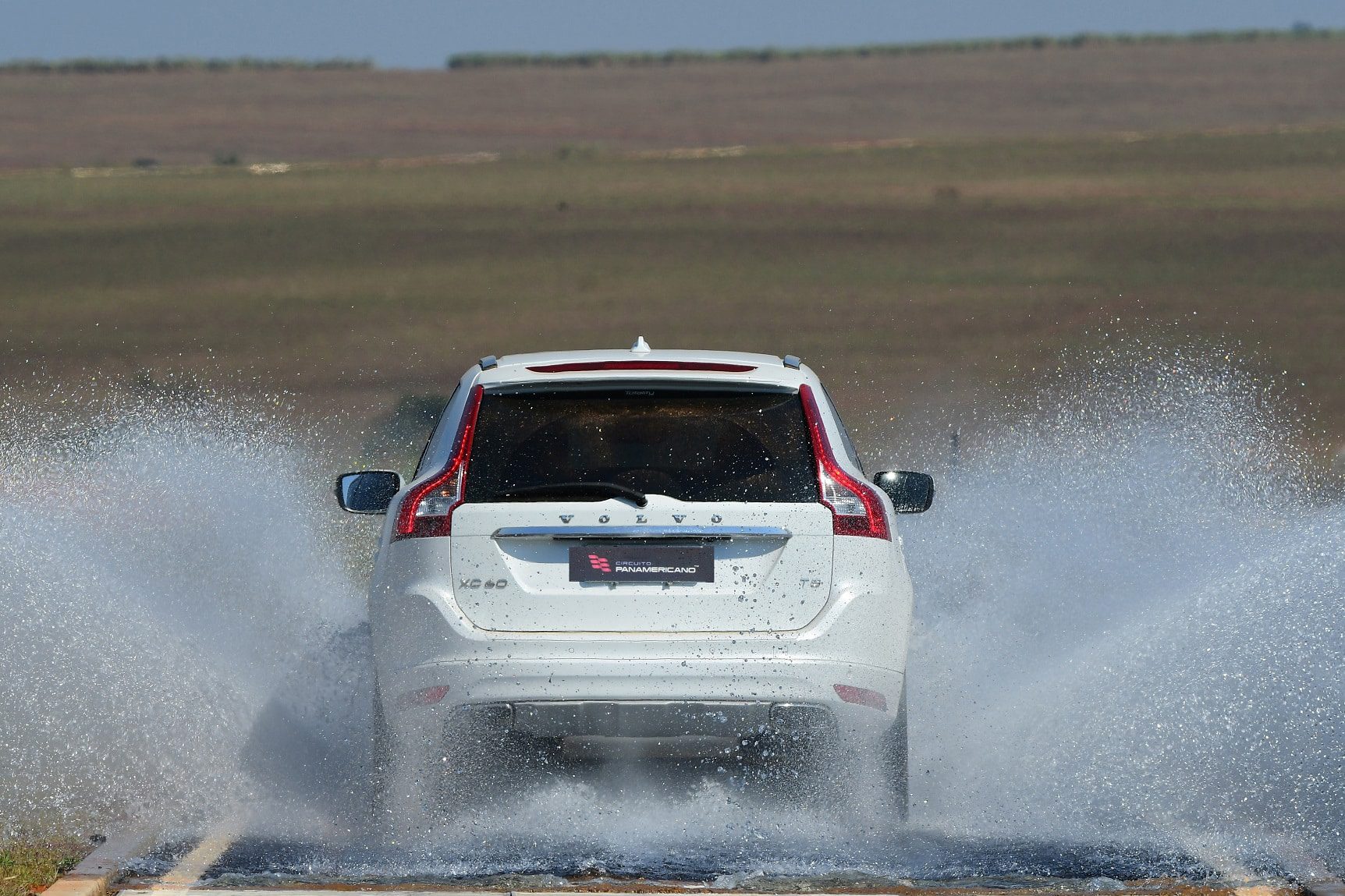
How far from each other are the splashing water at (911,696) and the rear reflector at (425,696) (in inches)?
18.6

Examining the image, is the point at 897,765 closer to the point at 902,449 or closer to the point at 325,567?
the point at 325,567

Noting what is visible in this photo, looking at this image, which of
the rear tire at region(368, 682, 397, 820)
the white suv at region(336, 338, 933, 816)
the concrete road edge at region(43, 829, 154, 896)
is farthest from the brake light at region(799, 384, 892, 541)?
the concrete road edge at region(43, 829, 154, 896)

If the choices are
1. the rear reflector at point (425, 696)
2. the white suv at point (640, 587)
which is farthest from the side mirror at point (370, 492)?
the rear reflector at point (425, 696)

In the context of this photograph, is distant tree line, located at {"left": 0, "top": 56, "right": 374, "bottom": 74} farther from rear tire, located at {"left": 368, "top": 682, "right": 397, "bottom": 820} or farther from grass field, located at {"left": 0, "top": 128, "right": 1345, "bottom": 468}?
rear tire, located at {"left": 368, "top": 682, "right": 397, "bottom": 820}

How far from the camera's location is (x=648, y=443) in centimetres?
695

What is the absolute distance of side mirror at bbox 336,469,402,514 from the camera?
7.69 meters

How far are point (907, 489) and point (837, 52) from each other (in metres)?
64.0

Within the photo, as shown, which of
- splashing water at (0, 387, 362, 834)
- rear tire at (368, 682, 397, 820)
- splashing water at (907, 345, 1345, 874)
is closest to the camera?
rear tire at (368, 682, 397, 820)

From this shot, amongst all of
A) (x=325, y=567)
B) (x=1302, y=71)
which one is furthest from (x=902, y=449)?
(x=1302, y=71)

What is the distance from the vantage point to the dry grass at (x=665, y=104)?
52.3 meters

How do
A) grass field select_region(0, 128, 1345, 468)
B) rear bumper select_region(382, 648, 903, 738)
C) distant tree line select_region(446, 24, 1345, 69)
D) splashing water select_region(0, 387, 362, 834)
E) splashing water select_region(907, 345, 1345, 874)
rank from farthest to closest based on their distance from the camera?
distant tree line select_region(446, 24, 1345, 69)
grass field select_region(0, 128, 1345, 468)
splashing water select_region(0, 387, 362, 834)
splashing water select_region(907, 345, 1345, 874)
rear bumper select_region(382, 648, 903, 738)

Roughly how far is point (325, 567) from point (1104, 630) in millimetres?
4341

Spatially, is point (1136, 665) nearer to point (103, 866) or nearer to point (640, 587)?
point (640, 587)

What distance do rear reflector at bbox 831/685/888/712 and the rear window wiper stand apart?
0.82 meters
